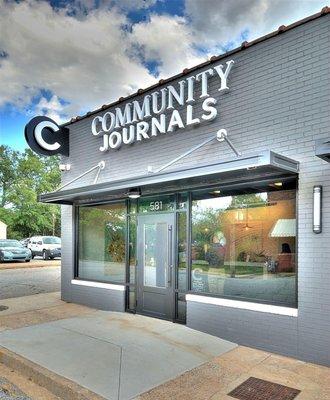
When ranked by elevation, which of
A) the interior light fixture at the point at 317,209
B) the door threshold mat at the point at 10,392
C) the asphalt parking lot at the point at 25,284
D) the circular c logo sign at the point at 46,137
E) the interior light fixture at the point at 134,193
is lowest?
the asphalt parking lot at the point at 25,284

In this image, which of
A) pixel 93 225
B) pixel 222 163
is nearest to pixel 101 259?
pixel 93 225

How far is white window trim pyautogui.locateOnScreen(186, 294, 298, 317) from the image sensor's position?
5865 millimetres

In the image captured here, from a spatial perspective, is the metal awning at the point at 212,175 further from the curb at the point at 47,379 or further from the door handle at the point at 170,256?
the curb at the point at 47,379

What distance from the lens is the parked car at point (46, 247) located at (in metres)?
26.8

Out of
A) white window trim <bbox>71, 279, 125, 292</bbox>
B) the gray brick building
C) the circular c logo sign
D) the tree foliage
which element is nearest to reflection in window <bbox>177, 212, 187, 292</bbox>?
the gray brick building

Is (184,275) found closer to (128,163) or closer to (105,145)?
(128,163)

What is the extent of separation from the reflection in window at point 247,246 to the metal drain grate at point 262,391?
150 centimetres

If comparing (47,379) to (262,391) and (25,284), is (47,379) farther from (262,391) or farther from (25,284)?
(25,284)

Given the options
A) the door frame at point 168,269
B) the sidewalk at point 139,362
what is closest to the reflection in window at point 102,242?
the door frame at point 168,269

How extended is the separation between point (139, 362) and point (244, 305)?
2.08 m

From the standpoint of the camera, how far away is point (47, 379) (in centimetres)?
484

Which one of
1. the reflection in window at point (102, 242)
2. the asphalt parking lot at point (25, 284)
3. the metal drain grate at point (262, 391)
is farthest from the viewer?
the asphalt parking lot at point (25, 284)

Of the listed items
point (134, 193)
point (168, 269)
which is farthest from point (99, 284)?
point (134, 193)

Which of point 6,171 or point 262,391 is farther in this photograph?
point 6,171
